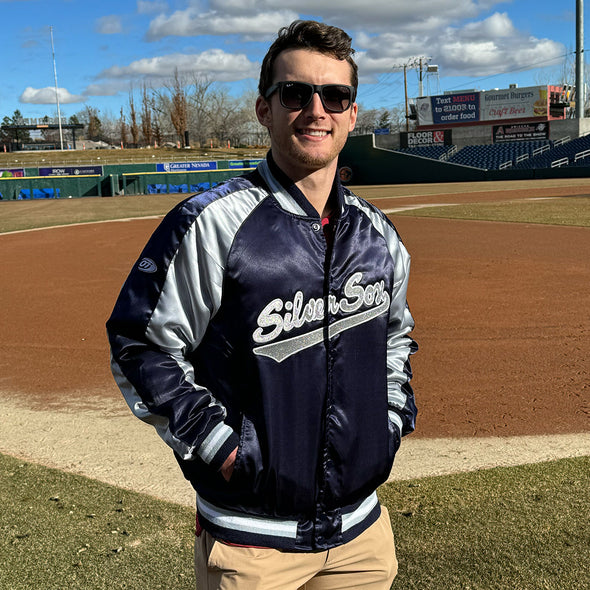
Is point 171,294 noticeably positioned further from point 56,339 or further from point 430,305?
point 430,305

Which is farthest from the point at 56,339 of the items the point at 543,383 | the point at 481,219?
the point at 481,219

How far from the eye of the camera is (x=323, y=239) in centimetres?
197

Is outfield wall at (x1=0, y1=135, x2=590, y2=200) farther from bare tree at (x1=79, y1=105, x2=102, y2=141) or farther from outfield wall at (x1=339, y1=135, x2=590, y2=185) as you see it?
bare tree at (x1=79, y1=105, x2=102, y2=141)

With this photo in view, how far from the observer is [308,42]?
1.94 m

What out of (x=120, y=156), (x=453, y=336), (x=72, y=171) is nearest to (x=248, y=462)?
(x=453, y=336)

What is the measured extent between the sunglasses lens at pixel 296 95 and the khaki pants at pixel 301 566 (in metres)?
1.27

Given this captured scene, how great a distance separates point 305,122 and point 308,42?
0.74 feet

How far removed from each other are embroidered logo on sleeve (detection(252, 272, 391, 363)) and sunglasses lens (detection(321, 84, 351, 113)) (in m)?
0.51

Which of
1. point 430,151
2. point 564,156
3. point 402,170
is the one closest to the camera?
point 564,156

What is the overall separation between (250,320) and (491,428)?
3.90 metres

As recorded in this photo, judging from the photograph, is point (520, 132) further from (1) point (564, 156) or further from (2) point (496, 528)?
(2) point (496, 528)

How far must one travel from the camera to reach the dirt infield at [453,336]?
5.61m

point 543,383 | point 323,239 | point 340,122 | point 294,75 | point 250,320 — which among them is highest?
point 294,75

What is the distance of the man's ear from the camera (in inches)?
81.2
